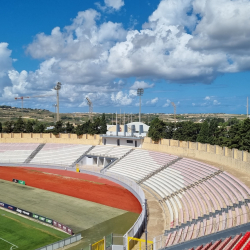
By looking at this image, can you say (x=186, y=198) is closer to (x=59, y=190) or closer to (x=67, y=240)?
(x=67, y=240)

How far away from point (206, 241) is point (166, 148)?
3069 centimetres

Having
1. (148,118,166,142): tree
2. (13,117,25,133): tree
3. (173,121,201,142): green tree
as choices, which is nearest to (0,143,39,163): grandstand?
(13,117,25,133): tree

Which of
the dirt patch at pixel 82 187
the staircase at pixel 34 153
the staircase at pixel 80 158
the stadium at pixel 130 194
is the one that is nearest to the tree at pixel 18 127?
the stadium at pixel 130 194

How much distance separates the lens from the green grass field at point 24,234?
71.1 feet

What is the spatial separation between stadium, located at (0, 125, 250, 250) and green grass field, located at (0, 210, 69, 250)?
0.16 m

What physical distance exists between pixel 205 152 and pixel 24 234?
990 inches

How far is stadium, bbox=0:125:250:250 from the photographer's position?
18.9 meters

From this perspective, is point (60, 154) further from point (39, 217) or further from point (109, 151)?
point (39, 217)

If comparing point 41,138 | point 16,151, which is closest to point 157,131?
point 41,138

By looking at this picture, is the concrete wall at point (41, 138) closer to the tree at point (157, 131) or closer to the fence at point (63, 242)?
the tree at point (157, 131)

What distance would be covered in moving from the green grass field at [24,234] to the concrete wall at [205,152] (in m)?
20.0

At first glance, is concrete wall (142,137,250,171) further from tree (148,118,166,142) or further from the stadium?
tree (148,118,166,142)

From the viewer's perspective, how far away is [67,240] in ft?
70.5

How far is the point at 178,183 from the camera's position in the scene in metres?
32.0
